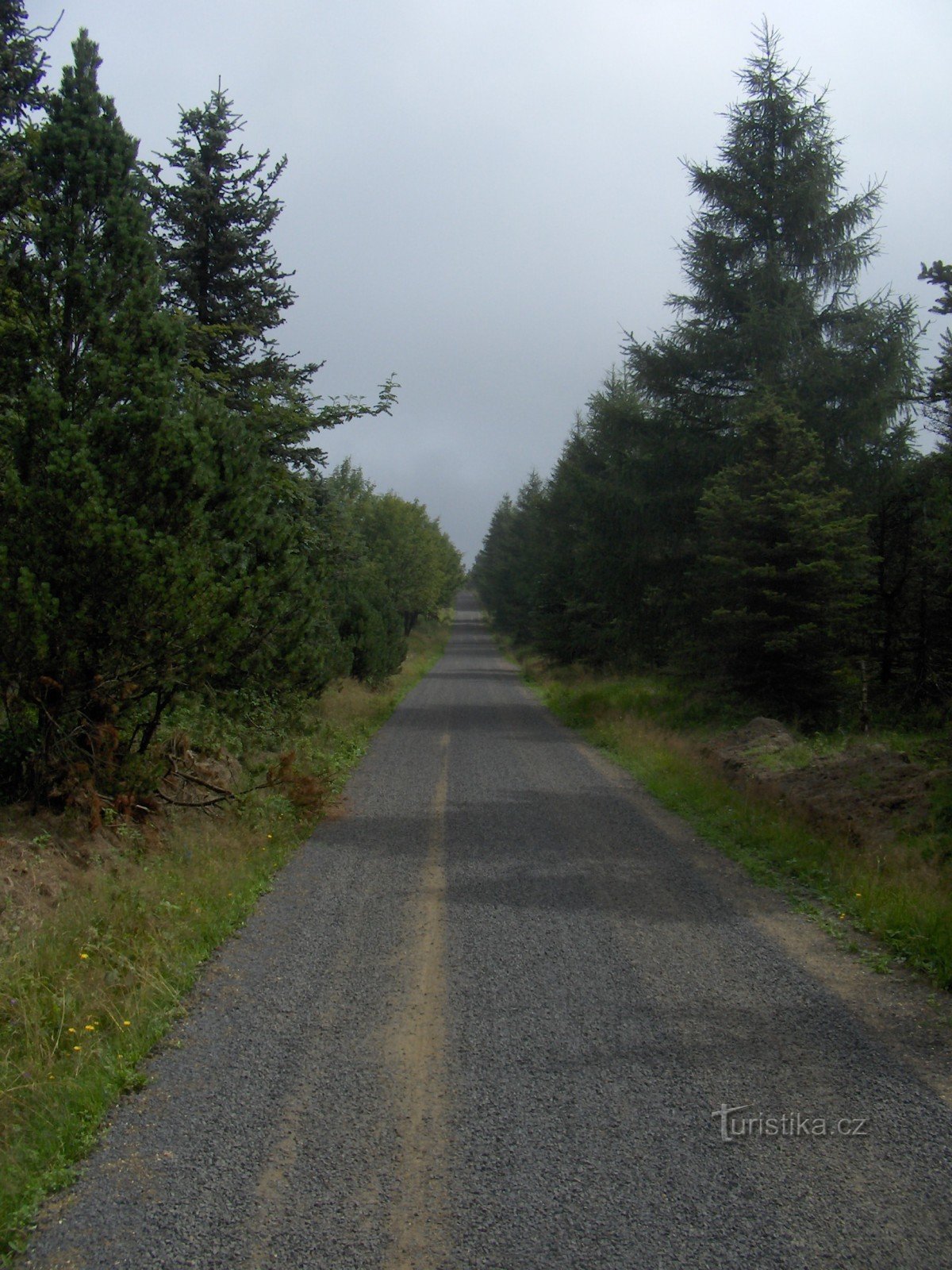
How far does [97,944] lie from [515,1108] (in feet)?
10.0

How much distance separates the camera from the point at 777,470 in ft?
53.5

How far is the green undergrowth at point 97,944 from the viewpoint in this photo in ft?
13.3

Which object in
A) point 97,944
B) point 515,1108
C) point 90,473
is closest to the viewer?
point 515,1108

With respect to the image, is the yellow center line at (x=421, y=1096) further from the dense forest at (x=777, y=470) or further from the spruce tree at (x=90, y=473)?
the dense forest at (x=777, y=470)

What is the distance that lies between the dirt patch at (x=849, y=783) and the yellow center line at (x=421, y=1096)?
4399 mm

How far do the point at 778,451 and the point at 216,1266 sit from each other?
51.0 ft

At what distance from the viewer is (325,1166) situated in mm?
3725

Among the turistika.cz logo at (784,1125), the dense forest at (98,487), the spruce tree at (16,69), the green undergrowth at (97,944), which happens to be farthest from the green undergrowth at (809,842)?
the spruce tree at (16,69)

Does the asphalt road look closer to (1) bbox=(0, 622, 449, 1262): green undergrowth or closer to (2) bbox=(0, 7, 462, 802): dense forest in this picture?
(1) bbox=(0, 622, 449, 1262): green undergrowth

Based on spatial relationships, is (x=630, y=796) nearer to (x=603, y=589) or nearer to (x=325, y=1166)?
(x=325, y=1166)

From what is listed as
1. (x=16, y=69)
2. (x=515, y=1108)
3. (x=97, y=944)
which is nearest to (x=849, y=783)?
(x=515, y=1108)

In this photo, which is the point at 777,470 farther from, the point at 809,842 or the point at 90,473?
the point at 90,473

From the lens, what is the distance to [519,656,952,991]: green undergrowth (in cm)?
660

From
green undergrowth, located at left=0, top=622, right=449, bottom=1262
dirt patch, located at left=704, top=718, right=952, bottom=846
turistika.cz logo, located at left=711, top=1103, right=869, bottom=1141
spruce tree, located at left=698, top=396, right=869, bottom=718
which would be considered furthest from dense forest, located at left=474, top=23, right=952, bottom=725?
turistika.cz logo, located at left=711, top=1103, right=869, bottom=1141
